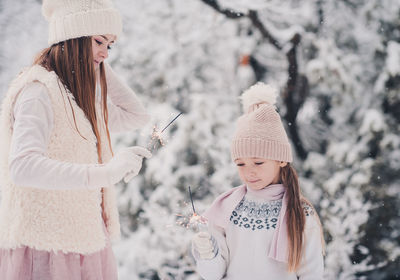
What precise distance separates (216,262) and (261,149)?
41cm

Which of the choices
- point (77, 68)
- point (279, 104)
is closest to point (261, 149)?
point (77, 68)

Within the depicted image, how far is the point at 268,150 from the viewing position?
1.37 m

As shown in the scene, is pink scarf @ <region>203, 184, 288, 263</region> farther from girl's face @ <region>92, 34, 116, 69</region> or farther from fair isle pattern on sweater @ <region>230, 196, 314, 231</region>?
girl's face @ <region>92, 34, 116, 69</region>

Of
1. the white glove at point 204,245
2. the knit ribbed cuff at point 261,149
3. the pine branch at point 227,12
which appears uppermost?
the pine branch at point 227,12

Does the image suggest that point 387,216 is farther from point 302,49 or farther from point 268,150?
point 268,150

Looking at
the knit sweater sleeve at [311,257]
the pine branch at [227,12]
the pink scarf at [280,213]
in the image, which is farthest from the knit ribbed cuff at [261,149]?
the pine branch at [227,12]

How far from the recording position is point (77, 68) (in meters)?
1.18

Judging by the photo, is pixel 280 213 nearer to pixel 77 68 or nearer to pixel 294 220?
pixel 294 220

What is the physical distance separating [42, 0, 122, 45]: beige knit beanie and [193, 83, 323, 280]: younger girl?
58 centimetres

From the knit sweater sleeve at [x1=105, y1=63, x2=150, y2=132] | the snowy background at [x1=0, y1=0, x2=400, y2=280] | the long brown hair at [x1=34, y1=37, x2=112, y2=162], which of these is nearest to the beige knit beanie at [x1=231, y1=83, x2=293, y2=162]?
the knit sweater sleeve at [x1=105, y1=63, x2=150, y2=132]

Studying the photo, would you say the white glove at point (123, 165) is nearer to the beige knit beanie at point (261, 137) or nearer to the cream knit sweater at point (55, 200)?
the cream knit sweater at point (55, 200)

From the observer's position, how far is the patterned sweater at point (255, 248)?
1.34 m

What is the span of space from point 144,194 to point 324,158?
3.84 feet

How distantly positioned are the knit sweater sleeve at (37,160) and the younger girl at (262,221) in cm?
47
